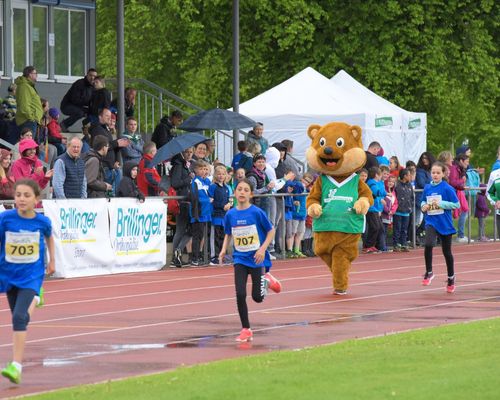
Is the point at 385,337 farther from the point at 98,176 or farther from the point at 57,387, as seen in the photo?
the point at 98,176

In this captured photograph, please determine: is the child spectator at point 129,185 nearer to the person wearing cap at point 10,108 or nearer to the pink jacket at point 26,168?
the pink jacket at point 26,168

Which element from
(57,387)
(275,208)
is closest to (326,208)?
(275,208)

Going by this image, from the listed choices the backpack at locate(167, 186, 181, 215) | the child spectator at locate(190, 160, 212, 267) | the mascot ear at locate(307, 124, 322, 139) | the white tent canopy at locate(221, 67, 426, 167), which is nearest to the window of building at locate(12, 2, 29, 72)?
the white tent canopy at locate(221, 67, 426, 167)

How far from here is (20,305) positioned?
12.7 metres

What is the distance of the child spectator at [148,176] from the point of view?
26203 millimetres

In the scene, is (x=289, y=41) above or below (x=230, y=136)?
above

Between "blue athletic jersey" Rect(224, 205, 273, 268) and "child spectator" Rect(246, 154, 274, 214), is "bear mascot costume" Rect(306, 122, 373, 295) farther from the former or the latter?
"child spectator" Rect(246, 154, 274, 214)

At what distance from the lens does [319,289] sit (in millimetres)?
21453

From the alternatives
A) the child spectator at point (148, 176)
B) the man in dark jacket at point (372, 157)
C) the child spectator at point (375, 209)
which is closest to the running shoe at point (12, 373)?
the child spectator at point (148, 176)

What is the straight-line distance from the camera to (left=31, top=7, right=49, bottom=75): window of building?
35.8 meters

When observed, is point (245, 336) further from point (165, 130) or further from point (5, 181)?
point (165, 130)

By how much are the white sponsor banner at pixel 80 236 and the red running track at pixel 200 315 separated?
0.35m

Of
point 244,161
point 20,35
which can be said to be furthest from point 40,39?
point 244,161

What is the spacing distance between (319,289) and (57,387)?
32.5ft
